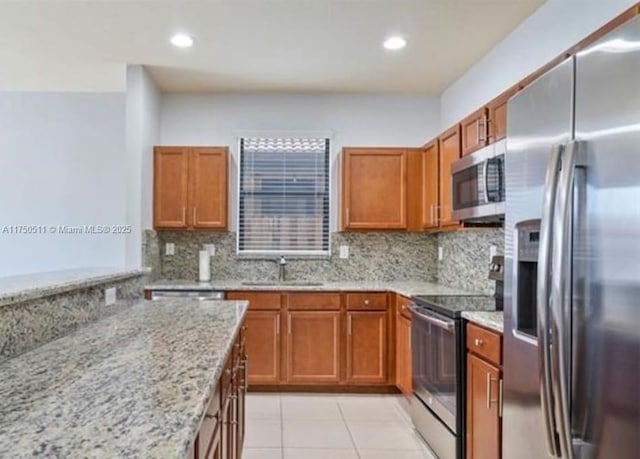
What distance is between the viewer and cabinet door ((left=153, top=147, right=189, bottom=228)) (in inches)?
179

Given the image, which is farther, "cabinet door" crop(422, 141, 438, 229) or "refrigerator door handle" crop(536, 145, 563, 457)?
"cabinet door" crop(422, 141, 438, 229)

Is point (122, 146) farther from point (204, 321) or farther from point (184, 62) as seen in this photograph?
point (204, 321)

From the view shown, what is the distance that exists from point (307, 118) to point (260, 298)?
6.03ft

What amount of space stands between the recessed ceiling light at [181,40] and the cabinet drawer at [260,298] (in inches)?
76.7

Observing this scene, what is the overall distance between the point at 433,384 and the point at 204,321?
57.3 inches

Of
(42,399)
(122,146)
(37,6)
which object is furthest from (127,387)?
(122,146)

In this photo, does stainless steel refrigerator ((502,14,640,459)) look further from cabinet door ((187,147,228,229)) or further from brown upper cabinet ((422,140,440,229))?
cabinet door ((187,147,228,229))

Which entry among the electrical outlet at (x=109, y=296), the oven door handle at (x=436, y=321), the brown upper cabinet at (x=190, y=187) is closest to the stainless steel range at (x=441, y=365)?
the oven door handle at (x=436, y=321)

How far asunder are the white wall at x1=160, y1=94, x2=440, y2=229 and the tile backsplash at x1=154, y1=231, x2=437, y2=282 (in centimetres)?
34

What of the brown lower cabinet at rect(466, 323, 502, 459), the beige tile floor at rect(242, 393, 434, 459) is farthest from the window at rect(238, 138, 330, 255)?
the brown lower cabinet at rect(466, 323, 502, 459)

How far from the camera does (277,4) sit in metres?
3.12

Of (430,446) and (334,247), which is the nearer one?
(430,446)

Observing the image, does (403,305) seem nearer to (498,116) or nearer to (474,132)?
(474,132)

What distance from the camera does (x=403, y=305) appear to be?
158 inches
